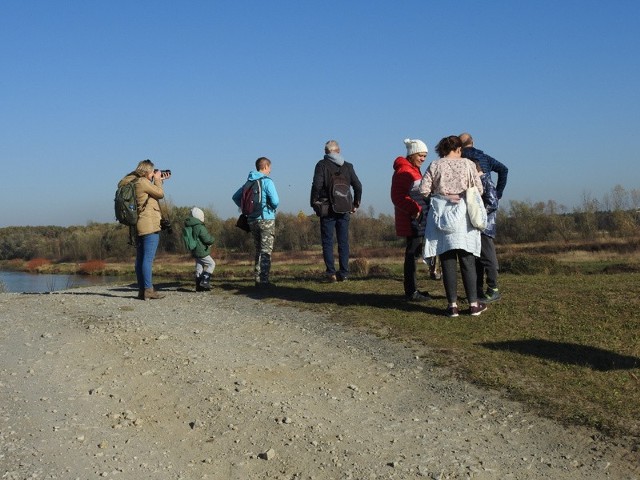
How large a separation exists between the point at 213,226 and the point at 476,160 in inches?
1402

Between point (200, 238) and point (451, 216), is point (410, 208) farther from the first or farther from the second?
point (200, 238)

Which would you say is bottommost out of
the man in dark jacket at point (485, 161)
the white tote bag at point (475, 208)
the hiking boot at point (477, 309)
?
the hiking boot at point (477, 309)

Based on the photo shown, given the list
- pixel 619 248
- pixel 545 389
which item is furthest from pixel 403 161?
pixel 619 248

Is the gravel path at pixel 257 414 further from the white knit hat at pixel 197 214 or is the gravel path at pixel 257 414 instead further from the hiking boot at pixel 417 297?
the white knit hat at pixel 197 214

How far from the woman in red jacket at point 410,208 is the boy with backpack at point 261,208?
8.34ft

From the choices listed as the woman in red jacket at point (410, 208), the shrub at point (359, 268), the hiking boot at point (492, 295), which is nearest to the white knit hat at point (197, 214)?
the woman in red jacket at point (410, 208)

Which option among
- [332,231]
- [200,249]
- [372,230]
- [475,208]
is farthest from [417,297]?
[372,230]

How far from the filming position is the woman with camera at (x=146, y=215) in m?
10.1

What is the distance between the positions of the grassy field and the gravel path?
11.6 inches

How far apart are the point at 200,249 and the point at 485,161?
4947 mm

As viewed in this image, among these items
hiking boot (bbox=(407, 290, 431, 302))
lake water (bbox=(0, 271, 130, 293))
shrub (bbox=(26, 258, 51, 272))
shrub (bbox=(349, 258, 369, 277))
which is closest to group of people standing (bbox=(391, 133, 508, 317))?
hiking boot (bbox=(407, 290, 431, 302))

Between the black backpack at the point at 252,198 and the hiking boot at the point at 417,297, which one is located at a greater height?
the black backpack at the point at 252,198

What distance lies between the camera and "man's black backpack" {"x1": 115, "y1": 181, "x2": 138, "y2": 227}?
989cm

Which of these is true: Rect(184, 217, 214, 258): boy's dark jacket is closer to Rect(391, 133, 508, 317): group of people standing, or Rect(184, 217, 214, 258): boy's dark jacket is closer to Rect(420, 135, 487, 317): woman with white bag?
Rect(391, 133, 508, 317): group of people standing
